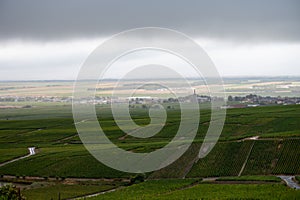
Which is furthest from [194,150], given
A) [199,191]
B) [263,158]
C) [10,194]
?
[10,194]

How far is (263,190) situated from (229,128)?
30326 mm

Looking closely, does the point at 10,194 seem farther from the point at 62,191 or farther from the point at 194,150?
the point at 194,150

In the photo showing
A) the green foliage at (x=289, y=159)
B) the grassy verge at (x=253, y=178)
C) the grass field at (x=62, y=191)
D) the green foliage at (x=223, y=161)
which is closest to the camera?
the grass field at (x=62, y=191)

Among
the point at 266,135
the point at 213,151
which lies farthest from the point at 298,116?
the point at 213,151

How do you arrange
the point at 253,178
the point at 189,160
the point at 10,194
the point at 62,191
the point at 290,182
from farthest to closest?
the point at 189,160
the point at 253,178
the point at 62,191
the point at 290,182
the point at 10,194

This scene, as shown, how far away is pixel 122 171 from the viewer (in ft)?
153

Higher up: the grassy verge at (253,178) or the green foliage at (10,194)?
the green foliage at (10,194)

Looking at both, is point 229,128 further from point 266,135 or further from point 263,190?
point 263,190

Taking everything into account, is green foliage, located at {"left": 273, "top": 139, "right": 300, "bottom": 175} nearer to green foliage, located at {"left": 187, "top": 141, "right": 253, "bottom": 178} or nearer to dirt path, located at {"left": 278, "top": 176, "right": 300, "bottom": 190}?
dirt path, located at {"left": 278, "top": 176, "right": 300, "bottom": 190}

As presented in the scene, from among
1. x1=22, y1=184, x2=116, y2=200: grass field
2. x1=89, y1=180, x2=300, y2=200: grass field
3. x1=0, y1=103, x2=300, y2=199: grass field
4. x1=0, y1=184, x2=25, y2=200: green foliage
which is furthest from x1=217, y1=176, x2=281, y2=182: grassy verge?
x1=0, y1=184, x2=25, y2=200: green foliage

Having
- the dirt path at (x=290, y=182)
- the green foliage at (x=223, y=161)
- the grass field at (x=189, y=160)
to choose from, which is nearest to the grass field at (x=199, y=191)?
the grass field at (x=189, y=160)

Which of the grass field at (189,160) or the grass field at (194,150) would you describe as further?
the grass field at (194,150)

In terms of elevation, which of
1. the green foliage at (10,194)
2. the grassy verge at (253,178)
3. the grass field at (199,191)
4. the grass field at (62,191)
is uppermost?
the green foliage at (10,194)

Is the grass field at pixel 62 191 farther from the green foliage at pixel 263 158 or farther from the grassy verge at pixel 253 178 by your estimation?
the green foliage at pixel 263 158
